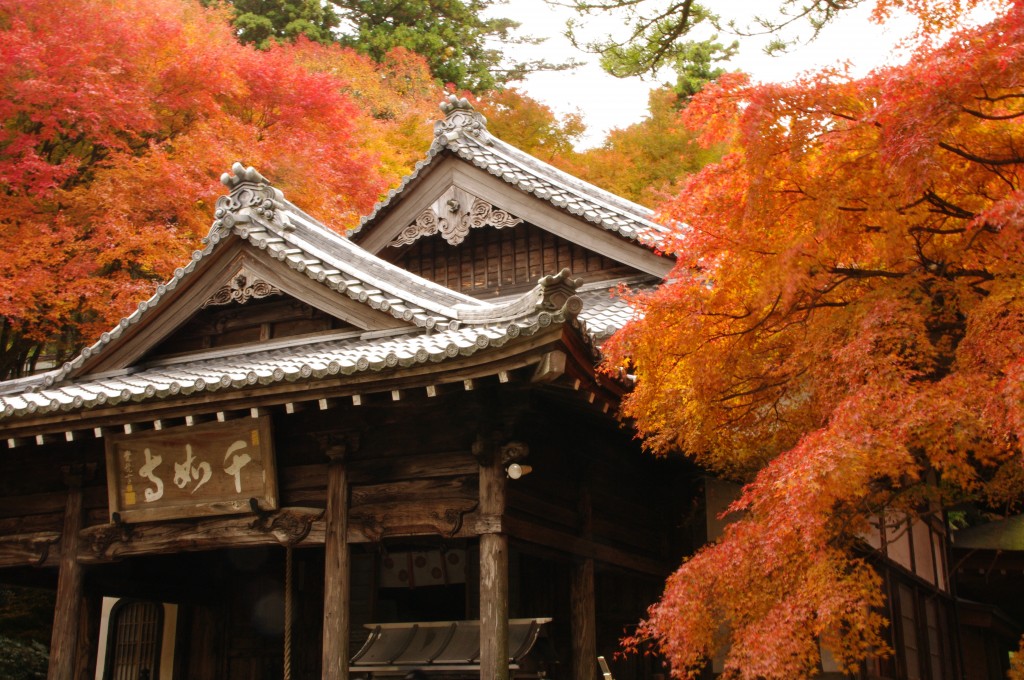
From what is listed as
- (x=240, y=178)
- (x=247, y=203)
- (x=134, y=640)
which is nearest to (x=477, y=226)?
(x=240, y=178)

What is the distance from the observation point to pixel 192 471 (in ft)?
32.8

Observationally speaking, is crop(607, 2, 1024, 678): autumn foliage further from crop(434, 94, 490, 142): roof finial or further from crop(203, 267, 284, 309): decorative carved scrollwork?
crop(434, 94, 490, 142): roof finial

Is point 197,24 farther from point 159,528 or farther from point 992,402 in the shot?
point 992,402

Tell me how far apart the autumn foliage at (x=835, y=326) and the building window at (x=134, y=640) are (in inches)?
310

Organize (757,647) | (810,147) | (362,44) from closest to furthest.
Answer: (757,647)
(810,147)
(362,44)

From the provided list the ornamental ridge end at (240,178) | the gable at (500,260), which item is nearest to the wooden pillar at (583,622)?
the gable at (500,260)

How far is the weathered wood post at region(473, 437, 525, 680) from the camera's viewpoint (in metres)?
8.55

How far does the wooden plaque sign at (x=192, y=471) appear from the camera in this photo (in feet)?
31.9

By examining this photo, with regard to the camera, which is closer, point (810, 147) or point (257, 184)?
point (810, 147)

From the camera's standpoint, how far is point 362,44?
1379 inches

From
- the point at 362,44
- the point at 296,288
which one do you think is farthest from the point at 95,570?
the point at 362,44

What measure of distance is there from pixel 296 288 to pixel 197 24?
54.3 feet

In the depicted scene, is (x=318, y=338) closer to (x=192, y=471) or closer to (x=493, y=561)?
(x=192, y=471)

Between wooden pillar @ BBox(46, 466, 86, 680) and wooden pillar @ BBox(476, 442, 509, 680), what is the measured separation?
4.72 m
